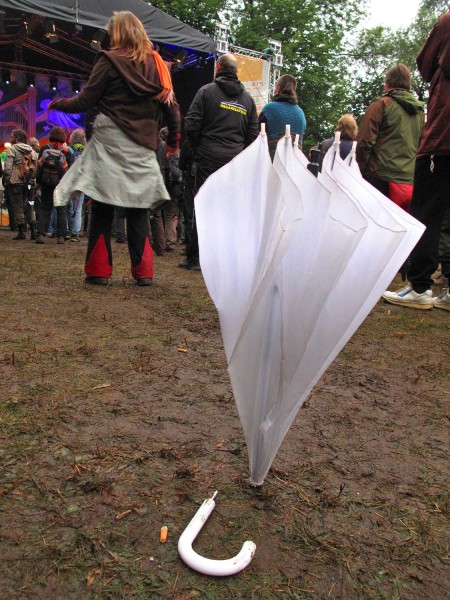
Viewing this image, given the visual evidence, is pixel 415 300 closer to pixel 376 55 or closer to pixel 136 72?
pixel 136 72

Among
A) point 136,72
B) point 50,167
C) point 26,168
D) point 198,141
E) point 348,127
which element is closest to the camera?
point 136,72

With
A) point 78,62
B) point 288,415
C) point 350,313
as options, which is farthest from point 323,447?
point 78,62

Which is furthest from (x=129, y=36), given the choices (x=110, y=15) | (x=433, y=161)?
(x=110, y=15)

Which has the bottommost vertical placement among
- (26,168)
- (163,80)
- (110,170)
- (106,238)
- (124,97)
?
(26,168)

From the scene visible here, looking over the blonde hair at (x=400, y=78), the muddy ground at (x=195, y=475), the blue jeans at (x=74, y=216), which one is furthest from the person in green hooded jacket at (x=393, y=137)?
the blue jeans at (x=74, y=216)

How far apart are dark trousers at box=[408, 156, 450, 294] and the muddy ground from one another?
1212 millimetres

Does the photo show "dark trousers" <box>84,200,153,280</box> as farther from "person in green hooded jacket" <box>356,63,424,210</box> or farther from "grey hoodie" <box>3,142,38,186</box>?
"grey hoodie" <box>3,142,38,186</box>

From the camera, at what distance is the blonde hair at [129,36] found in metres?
3.67

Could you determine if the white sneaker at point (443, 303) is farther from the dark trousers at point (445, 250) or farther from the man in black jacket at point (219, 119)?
Result: the man in black jacket at point (219, 119)

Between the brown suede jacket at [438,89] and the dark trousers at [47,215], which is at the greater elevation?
the brown suede jacket at [438,89]

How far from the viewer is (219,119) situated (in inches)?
193

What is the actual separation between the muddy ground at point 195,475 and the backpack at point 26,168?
569 centimetres

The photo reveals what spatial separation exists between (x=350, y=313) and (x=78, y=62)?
1505 centimetres

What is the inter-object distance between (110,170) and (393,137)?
2.29 m
